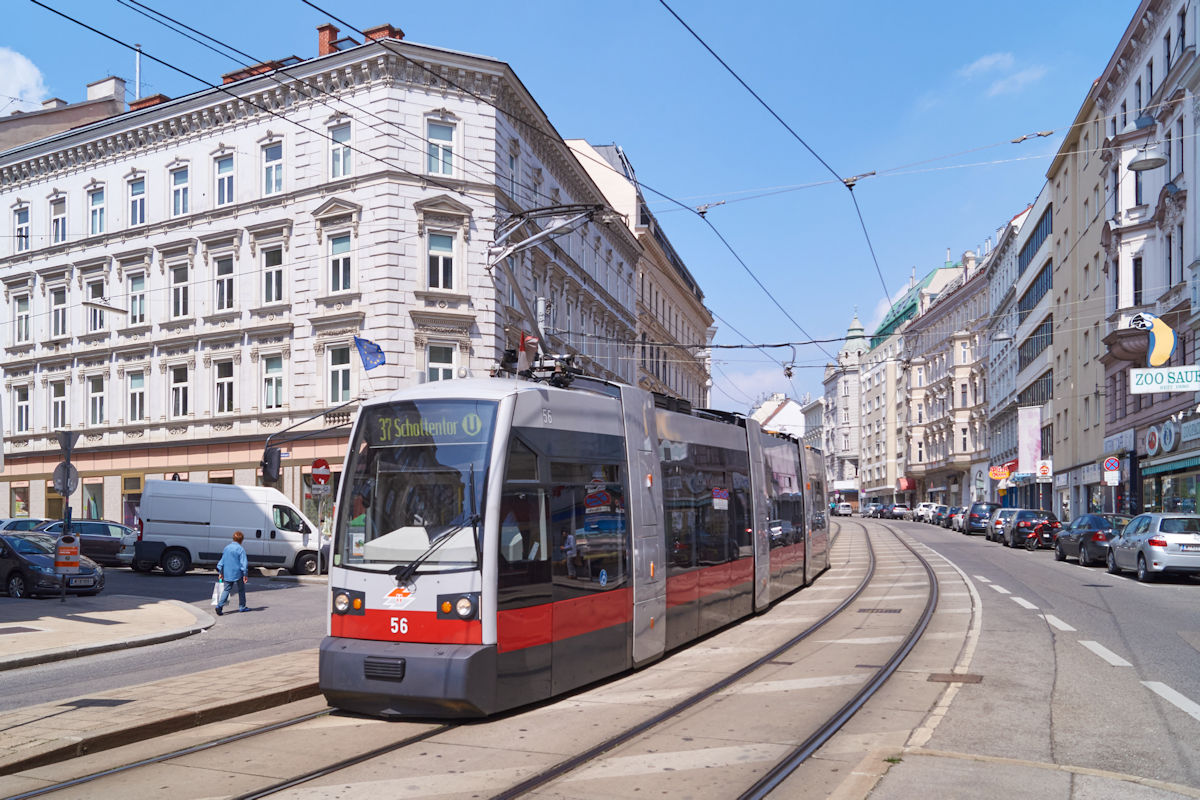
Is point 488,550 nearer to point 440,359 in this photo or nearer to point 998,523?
point 440,359

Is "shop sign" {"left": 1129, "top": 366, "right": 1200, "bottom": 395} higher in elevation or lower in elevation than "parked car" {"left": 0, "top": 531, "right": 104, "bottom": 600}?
higher

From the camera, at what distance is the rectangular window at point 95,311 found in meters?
38.2

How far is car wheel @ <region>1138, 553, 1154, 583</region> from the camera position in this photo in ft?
72.3

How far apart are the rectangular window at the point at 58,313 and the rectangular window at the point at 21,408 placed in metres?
2.65

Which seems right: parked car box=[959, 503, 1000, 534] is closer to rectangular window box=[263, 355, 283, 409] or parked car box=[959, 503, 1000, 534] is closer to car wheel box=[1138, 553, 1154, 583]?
car wheel box=[1138, 553, 1154, 583]

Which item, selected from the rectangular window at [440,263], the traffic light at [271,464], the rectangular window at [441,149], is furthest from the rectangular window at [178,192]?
the traffic light at [271,464]

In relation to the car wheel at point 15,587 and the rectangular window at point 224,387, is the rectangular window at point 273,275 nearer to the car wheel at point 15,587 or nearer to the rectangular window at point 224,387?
the rectangular window at point 224,387

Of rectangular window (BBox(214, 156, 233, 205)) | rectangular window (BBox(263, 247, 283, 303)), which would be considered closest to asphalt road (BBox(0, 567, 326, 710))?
rectangular window (BBox(263, 247, 283, 303))

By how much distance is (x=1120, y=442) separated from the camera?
4147 cm

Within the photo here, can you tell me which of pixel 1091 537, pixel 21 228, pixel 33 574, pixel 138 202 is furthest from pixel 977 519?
pixel 21 228

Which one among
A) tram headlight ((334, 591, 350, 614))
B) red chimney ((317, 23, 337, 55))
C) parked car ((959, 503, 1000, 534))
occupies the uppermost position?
red chimney ((317, 23, 337, 55))

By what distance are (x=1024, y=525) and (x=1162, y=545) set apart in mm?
17181

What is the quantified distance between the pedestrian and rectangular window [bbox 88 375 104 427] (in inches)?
838

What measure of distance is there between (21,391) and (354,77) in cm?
1925
